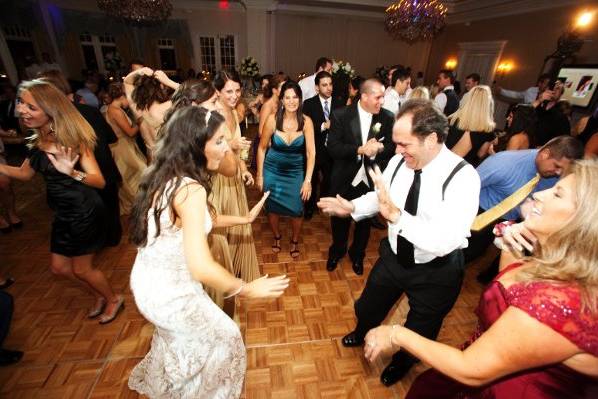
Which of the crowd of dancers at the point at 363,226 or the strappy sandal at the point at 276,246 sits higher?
the crowd of dancers at the point at 363,226

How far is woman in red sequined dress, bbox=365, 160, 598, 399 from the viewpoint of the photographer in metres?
0.73

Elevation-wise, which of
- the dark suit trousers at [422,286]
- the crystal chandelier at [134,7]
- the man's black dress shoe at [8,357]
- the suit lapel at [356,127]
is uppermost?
the crystal chandelier at [134,7]

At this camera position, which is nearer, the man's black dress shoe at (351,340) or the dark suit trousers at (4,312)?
the dark suit trousers at (4,312)

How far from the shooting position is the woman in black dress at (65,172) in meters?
1.69

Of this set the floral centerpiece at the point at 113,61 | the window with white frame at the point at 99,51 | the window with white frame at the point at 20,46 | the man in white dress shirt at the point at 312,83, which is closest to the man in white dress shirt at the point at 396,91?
the man in white dress shirt at the point at 312,83

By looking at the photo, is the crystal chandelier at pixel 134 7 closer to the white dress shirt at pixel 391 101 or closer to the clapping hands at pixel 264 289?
the white dress shirt at pixel 391 101

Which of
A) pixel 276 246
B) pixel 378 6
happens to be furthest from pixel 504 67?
pixel 276 246

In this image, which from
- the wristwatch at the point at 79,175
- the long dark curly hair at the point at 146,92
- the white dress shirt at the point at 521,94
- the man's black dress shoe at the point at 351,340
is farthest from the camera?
the white dress shirt at the point at 521,94

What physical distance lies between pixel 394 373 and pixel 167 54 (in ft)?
43.8

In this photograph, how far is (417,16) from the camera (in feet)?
16.9

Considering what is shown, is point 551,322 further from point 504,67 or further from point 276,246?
point 504,67

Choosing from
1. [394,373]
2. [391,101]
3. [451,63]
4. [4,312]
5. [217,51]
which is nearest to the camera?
[4,312]

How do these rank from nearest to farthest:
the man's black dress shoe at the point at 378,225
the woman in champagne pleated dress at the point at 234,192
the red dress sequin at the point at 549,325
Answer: the red dress sequin at the point at 549,325 → the woman in champagne pleated dress at the point at 234,192 → the man's black dress shoe at the point at 378,225

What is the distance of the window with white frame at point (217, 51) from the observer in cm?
1125
